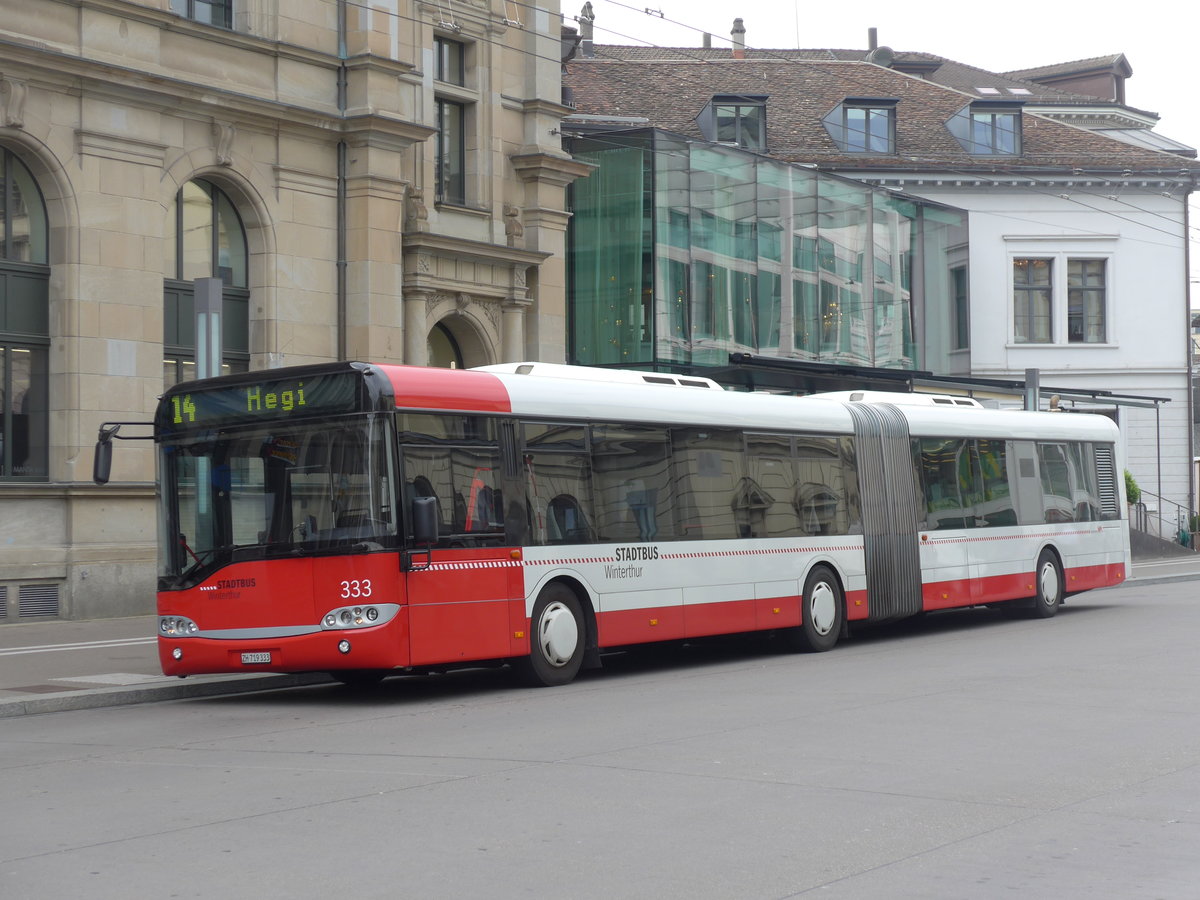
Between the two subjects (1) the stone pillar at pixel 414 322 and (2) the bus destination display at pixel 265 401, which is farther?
(1) the stone pillar at pixel 414 322

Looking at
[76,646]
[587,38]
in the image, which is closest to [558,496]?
[76,646]

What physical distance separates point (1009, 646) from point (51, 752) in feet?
35.2

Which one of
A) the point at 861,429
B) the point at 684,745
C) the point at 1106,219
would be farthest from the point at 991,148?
the point at 684,745

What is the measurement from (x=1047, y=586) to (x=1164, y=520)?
2987 centimetres

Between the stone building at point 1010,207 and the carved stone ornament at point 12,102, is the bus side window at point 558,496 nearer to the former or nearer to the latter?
the carved stone ornament at point 12,102

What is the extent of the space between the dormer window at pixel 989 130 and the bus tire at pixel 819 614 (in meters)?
33.3

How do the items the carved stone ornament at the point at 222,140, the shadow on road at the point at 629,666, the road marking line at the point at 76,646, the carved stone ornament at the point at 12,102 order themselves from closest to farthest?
1. the shadow on road at the point at 629,666
2. the road marking line at the point at 76,646
3. the carved stone ornament at the point at 12,102
4. the carved stone ornament at the point at 222,140

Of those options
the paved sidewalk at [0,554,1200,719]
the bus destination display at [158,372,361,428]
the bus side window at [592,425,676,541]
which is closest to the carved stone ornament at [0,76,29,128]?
the paved sidewalk at [0,554,1200,719]

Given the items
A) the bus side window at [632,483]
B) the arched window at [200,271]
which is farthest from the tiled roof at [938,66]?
the bus side window at [632,483]

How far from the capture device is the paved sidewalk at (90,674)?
1335 cm

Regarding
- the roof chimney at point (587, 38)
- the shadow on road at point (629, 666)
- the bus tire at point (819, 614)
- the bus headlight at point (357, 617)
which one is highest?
the roof chimney at point (587, 38)

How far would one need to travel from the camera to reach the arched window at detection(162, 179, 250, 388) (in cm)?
2347

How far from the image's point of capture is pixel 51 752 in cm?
1045

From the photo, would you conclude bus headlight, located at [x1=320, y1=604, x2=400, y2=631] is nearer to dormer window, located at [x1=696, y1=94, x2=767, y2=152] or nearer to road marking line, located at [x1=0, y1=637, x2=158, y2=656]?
road marking line, located at [x1=0, y1=637, x2=158, y2=656]
